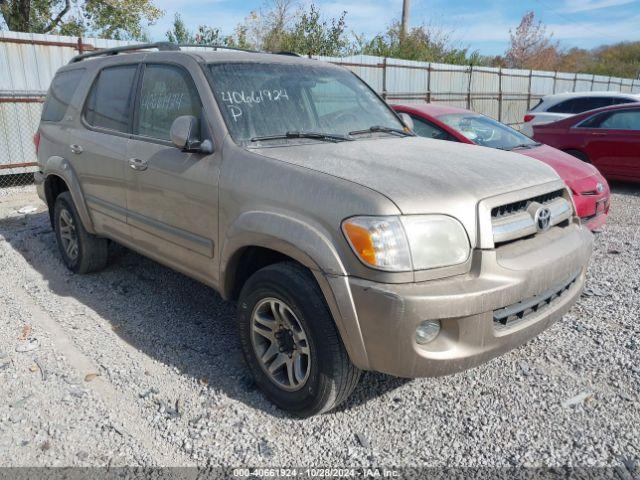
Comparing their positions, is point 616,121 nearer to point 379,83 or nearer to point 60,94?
point 379,83

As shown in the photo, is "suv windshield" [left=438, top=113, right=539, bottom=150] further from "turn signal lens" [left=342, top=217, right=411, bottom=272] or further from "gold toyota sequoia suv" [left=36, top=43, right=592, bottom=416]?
"turn signal lens" [left=342, top=217, right=411, bottom=272]

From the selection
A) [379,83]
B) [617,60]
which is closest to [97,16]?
[379,83]

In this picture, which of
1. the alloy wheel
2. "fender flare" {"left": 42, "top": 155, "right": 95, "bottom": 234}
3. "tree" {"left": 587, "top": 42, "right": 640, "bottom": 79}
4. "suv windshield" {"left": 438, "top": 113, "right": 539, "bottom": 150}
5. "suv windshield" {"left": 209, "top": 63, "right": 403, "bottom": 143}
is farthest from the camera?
"tree" {"left": 587, "top": 42, "right": 640, "bottom": 79}

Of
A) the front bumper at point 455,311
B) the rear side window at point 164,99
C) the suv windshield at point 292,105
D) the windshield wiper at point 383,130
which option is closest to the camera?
the front bumper at point 455,311

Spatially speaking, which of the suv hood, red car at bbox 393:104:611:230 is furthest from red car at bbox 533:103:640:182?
the suv hood

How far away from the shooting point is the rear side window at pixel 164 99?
3.38 meters

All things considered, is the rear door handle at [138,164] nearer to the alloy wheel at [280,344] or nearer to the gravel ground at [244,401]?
the gravel ground at [244,401]

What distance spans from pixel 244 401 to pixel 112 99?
262cm

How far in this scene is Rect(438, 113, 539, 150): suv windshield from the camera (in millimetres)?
6375

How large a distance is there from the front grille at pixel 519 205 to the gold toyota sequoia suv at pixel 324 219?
0.04ft

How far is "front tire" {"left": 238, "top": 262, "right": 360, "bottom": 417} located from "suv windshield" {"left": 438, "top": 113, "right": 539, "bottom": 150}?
14.0 feet

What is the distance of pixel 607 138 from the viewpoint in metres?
8.66

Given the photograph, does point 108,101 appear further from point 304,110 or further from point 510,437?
point 510,437

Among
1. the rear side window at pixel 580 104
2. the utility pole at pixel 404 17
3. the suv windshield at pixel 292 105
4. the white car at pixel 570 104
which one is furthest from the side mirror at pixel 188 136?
the utility pole at pixel 404 17
